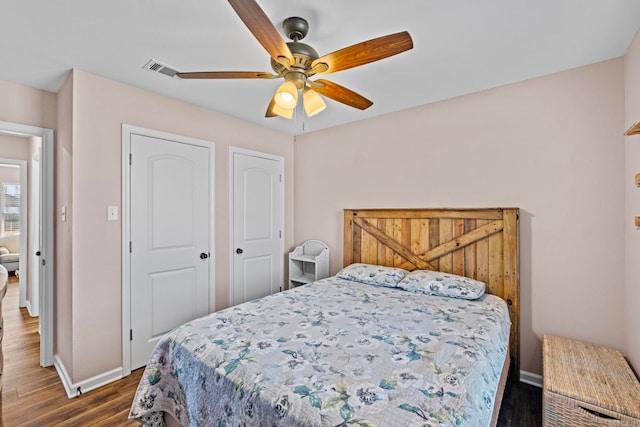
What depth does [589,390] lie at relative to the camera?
5.22 ft

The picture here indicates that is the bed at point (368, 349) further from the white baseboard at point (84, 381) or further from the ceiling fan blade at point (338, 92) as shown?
the ceiling fan blade at point (338, 92)

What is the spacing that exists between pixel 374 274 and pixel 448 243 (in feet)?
2.37

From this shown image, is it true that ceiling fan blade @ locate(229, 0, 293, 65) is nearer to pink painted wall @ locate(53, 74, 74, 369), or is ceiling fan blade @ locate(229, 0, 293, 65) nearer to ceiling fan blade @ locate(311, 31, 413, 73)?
ceiling fan blade @ locate(311, 31, 413, 73)

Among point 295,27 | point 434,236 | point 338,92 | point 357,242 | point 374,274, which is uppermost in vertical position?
point 295,27

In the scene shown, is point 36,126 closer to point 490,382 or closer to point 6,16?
point 6,16

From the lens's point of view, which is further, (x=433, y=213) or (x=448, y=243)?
(x=433, y=213)

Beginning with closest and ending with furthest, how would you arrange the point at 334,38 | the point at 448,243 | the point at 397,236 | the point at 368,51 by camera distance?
the point at 368,51, the point at 334,38, the point at 448,243, the point at 397,236

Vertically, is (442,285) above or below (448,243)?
below

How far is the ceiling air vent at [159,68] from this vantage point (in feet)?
7.02

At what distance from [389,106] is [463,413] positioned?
2593 mm

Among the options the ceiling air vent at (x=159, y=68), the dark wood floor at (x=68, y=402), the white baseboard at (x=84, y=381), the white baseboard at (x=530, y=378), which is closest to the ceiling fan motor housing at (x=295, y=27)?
the ceiling air vent at (x=159, y=68)

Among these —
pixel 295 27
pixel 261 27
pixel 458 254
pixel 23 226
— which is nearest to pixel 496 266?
pixel 458 254

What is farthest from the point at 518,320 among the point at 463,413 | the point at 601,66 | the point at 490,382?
the point at 601,66

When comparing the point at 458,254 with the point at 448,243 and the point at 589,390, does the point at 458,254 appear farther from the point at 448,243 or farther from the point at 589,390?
the point at 589,390
